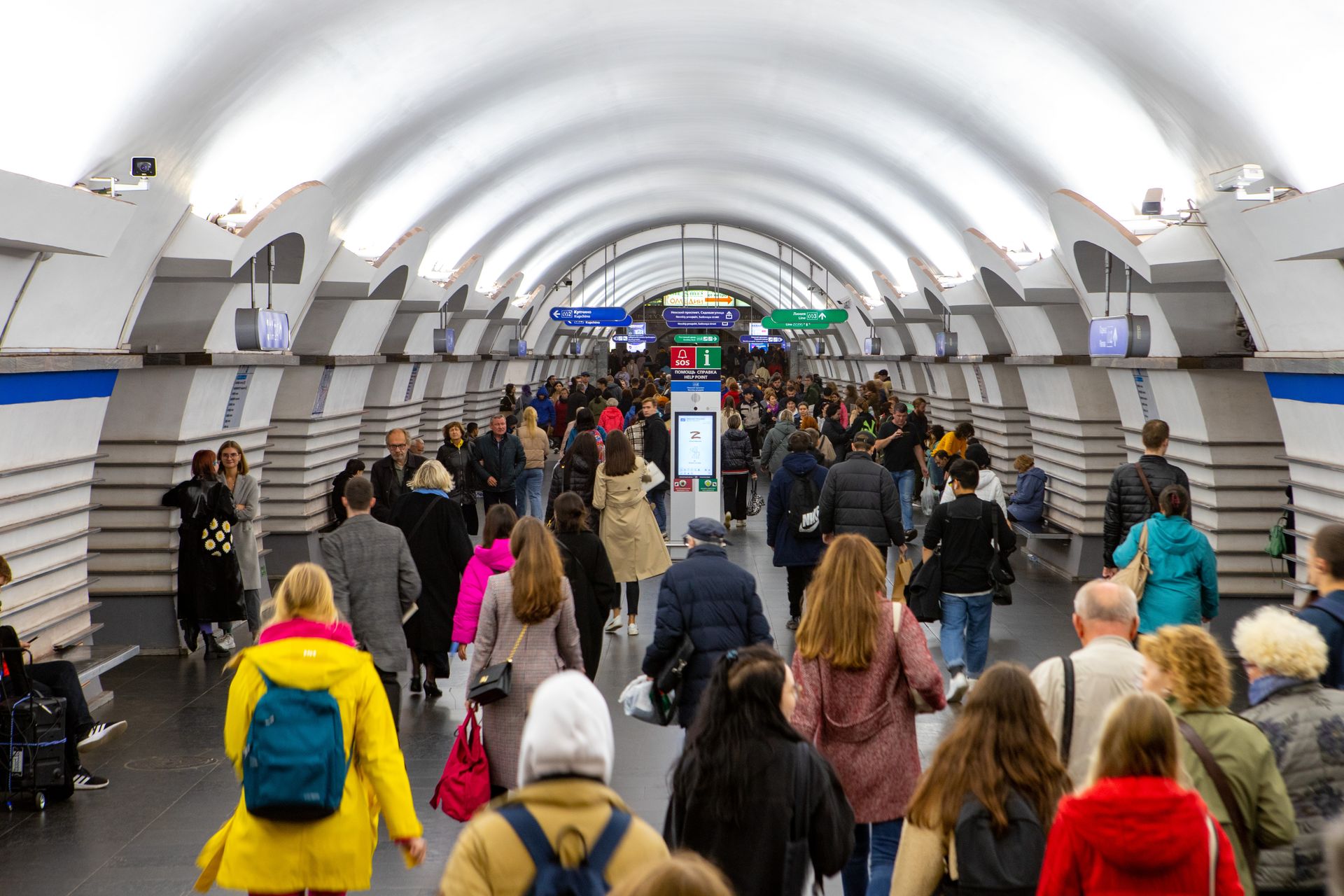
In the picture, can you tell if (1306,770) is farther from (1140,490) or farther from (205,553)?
(205,553)

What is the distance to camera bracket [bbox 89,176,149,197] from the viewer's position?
22.3 ft

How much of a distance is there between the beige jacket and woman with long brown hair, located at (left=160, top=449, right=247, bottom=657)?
6885 mm

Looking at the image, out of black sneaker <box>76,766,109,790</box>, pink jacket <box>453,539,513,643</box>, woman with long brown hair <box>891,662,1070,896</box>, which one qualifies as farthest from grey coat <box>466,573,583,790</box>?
black sneaker <box>76,766,109,790</box>

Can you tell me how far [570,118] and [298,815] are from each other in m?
11.6

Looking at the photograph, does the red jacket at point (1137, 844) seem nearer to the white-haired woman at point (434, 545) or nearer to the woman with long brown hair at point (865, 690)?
the woman with long brown hair at point (865, 690)

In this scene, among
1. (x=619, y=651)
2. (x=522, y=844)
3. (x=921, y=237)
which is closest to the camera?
(x=522, y=844)

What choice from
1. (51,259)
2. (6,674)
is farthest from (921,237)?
(6,674)

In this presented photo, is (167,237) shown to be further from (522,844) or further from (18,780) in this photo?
(522,844)

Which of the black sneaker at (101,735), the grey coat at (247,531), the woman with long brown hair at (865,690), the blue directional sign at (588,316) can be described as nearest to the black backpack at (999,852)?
the woman with long brown hair at (865,690)

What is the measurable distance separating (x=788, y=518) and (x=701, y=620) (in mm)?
4232

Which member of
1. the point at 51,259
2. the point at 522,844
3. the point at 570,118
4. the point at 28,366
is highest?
the point at 570,118

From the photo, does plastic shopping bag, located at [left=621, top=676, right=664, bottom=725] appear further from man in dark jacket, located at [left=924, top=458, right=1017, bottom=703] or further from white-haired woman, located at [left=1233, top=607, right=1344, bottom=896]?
man in dark jacket, located at [left=924, top=458, right=1017, bottom=703]

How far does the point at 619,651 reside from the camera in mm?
9211

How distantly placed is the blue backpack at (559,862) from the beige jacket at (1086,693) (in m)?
1.83
